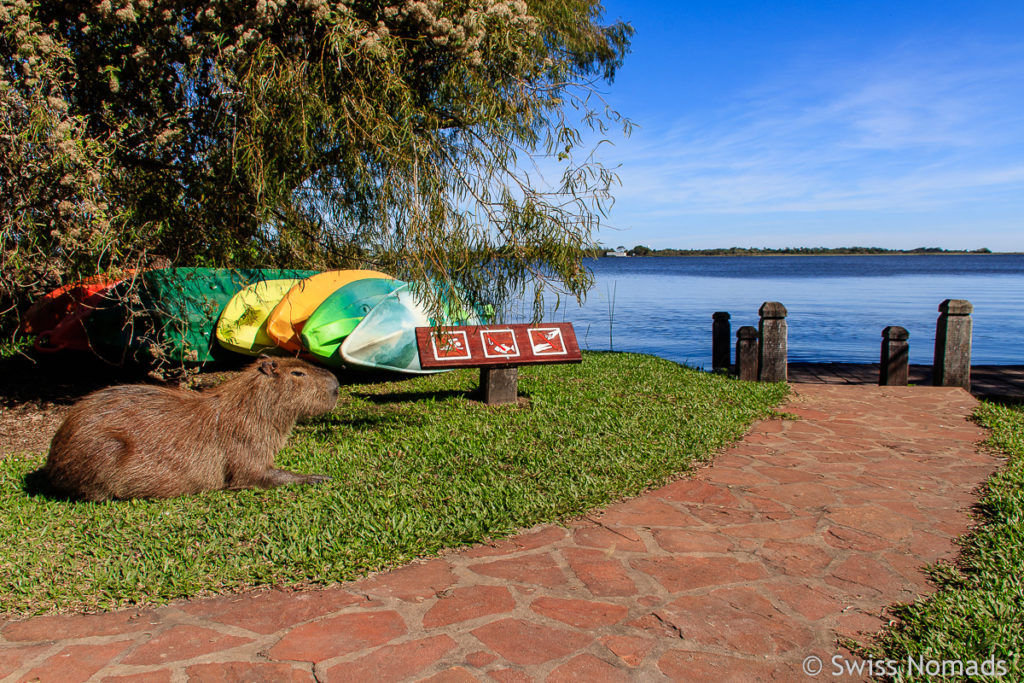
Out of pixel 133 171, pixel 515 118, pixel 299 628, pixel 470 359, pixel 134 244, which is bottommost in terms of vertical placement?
pixel 299 628

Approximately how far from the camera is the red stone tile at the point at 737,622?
2867mm

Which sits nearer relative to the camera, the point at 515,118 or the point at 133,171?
the point at 515,118

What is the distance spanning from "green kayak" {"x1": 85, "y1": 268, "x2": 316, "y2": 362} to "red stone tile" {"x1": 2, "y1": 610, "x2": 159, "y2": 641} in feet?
11.5

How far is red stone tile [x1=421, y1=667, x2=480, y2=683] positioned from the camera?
2.60 metres

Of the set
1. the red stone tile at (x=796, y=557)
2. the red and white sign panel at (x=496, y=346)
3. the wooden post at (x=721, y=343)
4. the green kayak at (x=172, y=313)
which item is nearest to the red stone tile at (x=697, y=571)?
the red stone tile at (x=796, y=557)

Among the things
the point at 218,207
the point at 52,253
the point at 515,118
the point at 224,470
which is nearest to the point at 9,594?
the point at 224,470

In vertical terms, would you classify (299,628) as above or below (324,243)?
below

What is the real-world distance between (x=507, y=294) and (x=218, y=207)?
9.09 ft

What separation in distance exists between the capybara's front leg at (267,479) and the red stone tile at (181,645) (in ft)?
5.24

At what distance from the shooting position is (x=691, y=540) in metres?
3.92

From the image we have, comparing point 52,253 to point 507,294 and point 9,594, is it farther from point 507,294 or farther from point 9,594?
point 507,294

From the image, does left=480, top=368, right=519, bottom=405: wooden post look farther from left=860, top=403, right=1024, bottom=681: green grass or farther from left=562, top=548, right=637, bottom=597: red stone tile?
left=860, top=403, right=1024, bottom=681: green grass

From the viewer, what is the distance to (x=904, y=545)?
3859mm

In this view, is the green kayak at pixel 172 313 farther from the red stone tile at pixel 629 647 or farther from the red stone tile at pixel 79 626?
the red stone tile at pixel 629 647
